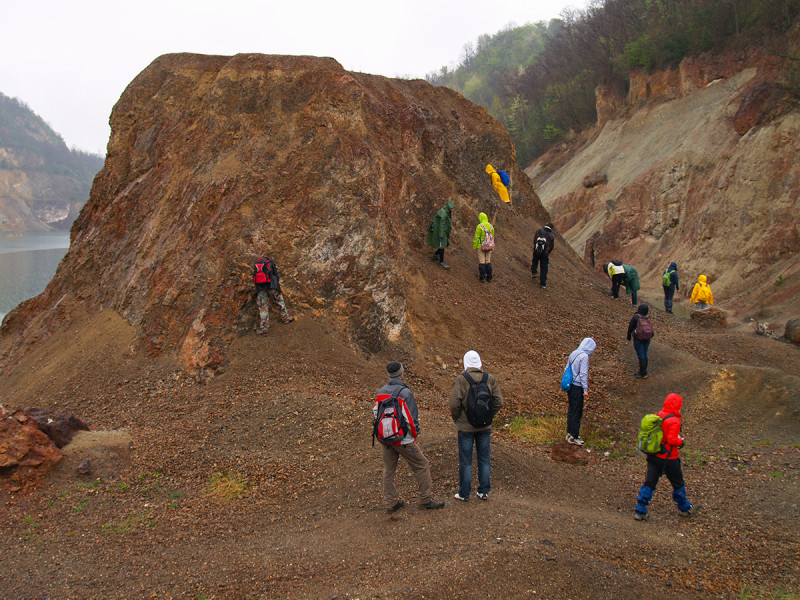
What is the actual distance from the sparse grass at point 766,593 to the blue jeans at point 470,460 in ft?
8.23

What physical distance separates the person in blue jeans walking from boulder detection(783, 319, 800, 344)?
12.7 meters

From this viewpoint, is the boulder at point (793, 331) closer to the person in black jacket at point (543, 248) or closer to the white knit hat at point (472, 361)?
the person in black jacket at point (543, 248)

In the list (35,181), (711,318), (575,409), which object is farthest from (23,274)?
(35,181)

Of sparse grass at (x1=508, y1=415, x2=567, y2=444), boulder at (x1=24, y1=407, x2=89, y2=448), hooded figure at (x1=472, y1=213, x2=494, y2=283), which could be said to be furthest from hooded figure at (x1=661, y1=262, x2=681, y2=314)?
boulder at (x1=24, y1=407, x2=89, y2=448)

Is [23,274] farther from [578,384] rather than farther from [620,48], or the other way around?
[578,384]

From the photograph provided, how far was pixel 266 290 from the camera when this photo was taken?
9.93 m

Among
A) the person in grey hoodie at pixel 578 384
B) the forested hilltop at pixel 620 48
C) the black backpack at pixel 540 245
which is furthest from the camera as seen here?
the forested hilltop at pixel 620 48

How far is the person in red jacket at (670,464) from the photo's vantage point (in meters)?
5.97

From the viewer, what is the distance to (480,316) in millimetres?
12922

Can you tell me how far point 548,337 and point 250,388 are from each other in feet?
23.7

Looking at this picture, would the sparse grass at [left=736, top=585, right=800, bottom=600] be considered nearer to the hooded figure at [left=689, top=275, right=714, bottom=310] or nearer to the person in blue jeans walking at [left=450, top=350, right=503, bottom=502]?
the person in blue jeans walking at [left=450, top=350, right=503, bottom=502]

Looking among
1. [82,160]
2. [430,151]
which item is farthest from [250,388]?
[82,160]

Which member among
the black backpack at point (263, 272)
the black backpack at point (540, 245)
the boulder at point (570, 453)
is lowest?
the boulder at point (570, 453)

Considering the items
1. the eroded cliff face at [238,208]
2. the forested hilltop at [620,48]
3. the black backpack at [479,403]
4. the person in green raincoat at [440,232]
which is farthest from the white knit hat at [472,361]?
the forested hilltop at [620,48]
